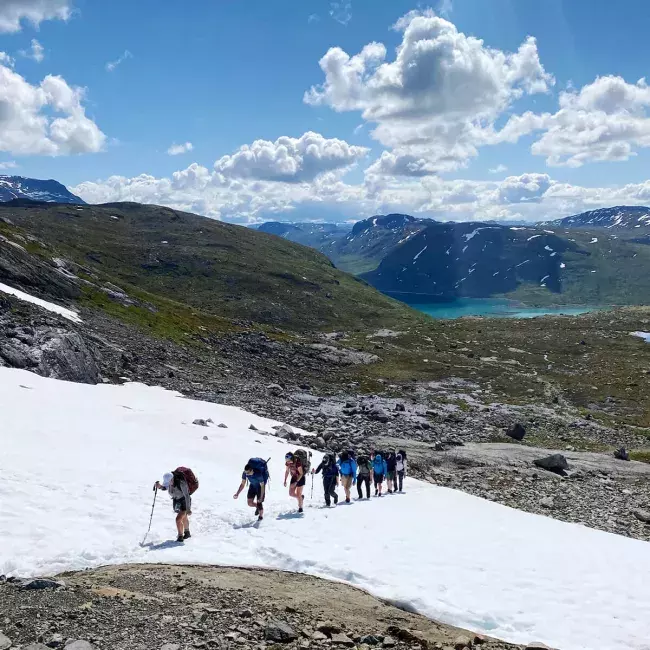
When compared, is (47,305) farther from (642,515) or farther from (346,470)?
(642,515)

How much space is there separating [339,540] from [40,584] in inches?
326

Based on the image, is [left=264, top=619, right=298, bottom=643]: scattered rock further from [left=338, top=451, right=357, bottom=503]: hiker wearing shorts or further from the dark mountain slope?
the dark mountain slope

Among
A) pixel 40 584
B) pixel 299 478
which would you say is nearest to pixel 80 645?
pixel 40 584

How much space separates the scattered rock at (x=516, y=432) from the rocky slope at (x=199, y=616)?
36196mm

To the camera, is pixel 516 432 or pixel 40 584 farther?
pixel 516 432

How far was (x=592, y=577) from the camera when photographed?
14.7 m

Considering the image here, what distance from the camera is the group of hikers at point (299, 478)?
15188 mm

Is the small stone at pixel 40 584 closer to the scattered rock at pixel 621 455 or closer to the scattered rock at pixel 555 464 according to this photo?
the scattered rock at pixel 555 464

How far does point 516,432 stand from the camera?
1774 inches

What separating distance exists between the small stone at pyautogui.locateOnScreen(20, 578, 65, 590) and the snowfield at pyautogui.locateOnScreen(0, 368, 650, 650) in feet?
4.97

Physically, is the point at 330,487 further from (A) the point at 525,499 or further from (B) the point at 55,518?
(A) the point at 525,499

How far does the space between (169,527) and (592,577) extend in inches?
485

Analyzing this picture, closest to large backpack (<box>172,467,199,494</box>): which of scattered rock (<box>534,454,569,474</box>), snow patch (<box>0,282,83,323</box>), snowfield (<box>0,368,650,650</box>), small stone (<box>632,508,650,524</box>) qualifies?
snowfield (<box>0,368,650,650</box>)

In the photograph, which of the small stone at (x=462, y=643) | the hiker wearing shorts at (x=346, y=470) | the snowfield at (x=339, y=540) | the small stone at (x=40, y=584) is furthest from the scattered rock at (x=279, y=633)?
the hiker wearing shorts at (x=346, y=470)
